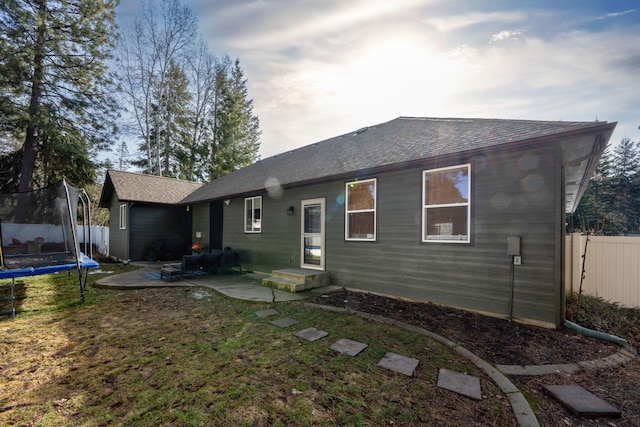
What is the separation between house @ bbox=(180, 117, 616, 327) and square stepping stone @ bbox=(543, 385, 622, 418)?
1811 mm

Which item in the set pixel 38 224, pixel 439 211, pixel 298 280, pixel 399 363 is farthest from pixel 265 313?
pixel 38 224

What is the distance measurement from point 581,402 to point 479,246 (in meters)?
2.58

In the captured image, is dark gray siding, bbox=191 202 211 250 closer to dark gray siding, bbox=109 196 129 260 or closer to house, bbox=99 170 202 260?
house, bbox=99 170 202 260

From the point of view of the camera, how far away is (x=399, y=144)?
6691 millimetres

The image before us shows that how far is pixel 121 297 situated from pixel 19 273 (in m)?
1.72

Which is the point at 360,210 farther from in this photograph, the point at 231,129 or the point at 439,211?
the point at 231,129

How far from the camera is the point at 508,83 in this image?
6.45 meters

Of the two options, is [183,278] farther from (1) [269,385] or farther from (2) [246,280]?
(1) [269,385]

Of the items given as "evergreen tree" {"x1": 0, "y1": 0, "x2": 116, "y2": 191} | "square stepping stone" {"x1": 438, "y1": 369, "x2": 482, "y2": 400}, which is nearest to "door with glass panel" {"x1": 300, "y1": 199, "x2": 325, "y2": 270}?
"square stepping stone" {"x1": 438, "y1": 369, "x2": 482, "y2": 400}

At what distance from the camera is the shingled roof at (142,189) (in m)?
12.5

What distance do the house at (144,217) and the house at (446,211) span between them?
7257 mm

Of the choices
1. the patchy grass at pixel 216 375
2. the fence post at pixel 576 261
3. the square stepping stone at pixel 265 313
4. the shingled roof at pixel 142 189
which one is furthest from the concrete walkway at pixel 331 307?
the shingled roof at pixel 142 189

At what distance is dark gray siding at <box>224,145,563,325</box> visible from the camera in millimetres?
4168

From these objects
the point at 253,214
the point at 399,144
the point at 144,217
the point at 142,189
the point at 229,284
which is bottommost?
the point at 229,284
